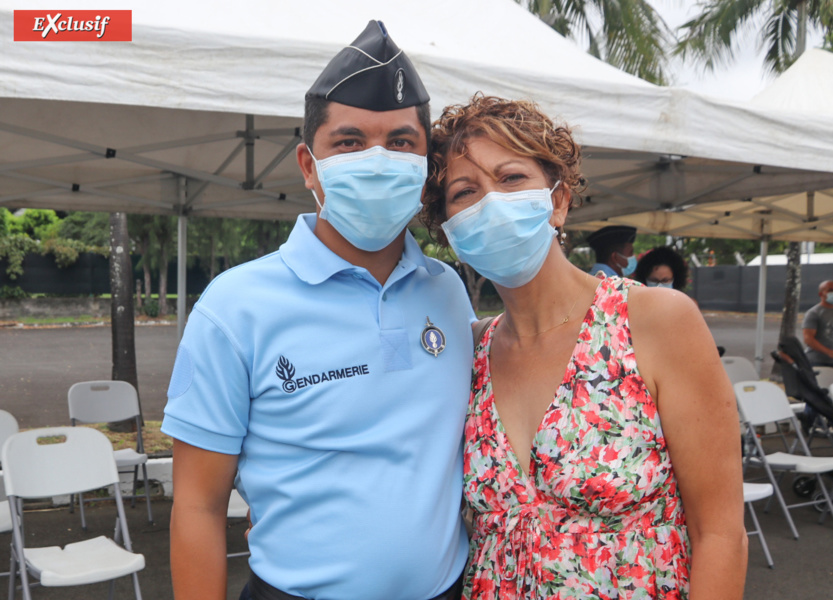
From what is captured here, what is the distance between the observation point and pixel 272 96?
2938 millimetres

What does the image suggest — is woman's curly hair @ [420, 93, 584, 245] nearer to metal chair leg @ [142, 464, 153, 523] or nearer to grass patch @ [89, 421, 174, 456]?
metal chair leg @ [142, 464, 153, 523]

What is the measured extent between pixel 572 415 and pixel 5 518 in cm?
376

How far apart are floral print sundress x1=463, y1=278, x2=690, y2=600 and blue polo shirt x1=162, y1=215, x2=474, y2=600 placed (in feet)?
0.45

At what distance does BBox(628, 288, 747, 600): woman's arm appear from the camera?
1.28m

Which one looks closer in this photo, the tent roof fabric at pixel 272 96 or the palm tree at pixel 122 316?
the tent roof fabric at pixel 272 96

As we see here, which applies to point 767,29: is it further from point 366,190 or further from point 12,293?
point 12,293

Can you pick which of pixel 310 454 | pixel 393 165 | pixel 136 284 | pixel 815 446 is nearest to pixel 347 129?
pixel 393 165

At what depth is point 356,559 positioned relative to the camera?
1257mm

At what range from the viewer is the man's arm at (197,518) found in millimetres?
1265

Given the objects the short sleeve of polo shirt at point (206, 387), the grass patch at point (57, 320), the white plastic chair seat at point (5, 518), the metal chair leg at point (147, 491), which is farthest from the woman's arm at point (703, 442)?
the grass patch at point (57, 320)

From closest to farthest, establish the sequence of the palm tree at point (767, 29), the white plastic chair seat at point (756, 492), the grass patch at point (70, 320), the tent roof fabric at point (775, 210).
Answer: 1. the white plastic chair seat at point (756, 492)
2. the tent roof fabric at point (775, 210)
3. the palm tree at point (767, 29)
4. the grass patch at point (70, 320)

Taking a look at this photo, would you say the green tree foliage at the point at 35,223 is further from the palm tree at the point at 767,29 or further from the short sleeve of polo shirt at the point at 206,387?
the short sleeve of polo shirt at the point at 206,387

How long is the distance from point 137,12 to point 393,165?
2043 millimetres

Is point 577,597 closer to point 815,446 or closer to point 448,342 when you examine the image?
point 448,342
